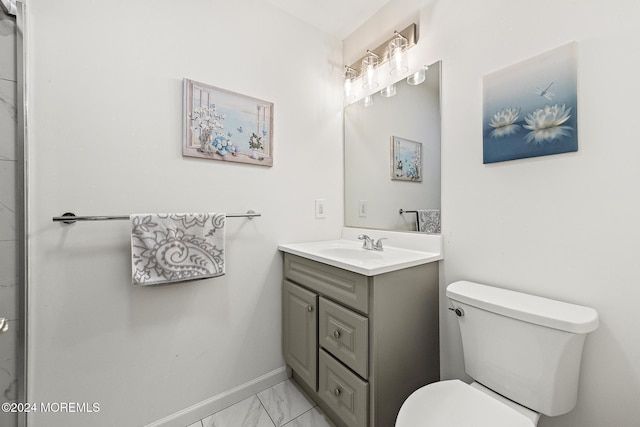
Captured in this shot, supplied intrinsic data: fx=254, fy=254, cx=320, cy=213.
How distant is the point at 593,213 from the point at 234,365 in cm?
180

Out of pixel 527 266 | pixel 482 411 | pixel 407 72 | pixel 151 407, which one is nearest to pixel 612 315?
pixel 527 266

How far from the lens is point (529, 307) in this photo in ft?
3.00

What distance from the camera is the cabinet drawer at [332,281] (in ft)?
3.57

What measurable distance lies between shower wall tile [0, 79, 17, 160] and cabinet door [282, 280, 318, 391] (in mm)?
1323

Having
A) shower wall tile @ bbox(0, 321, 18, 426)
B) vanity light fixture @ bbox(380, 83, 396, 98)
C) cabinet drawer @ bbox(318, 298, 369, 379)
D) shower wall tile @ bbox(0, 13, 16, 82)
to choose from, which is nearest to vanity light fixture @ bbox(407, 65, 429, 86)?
vanity light fixture @ bbox(380, 83, 396, 98)

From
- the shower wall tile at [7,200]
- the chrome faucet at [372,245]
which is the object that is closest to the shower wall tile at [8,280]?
the shower wall tile at [7,200]

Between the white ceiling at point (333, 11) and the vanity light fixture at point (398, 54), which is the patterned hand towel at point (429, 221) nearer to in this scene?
the vanity light fixture at point (398, 54)

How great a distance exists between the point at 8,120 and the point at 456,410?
1.92 meters

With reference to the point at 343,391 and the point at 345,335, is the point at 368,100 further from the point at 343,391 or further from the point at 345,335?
the point at 343,391

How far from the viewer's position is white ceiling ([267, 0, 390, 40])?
5.20 ft

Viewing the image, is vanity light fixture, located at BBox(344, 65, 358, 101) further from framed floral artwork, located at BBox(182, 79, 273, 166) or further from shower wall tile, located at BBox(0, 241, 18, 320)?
shower wall tile, located at BBox(0, 241, 18, 320)

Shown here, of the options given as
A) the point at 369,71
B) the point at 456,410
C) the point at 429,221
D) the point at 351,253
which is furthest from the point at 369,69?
the point at 456,410

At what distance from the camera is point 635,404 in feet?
2.79

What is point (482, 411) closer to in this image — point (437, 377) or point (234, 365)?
point (437, 377)
